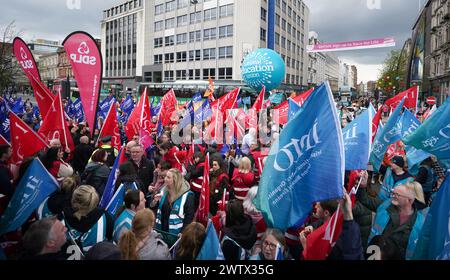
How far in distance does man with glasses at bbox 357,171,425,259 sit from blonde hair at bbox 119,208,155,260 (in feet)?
7.55

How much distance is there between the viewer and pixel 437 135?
15.3ft

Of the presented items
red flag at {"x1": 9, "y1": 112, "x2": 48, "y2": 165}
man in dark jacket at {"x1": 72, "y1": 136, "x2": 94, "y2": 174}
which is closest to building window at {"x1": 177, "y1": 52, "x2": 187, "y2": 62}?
man in dark jacket at {"x1": 72, "y1": 136, "x2": 94, "y2": 174}

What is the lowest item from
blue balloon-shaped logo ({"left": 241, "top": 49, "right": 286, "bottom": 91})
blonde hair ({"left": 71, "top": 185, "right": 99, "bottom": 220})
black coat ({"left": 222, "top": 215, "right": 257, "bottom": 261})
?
black coat ({"left": 222, "top": 215, "right": 257, "bottom": 261})

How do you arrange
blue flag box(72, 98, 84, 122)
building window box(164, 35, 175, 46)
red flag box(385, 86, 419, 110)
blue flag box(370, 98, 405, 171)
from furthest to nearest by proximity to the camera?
building window box(164, 35, 175, 46)
blue flag box(72, 98, 84, 122)
red flag box(385, 86, 419, 110)
blue flag box(370, 98, 405, 171)

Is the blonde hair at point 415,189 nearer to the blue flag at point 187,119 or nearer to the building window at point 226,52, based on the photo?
the blue flag at point 187,119

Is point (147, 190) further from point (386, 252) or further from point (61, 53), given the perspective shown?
point (61, 53)

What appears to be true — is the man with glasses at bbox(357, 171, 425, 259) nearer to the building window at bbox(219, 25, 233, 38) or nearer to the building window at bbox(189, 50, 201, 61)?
the building window at bbox(219, 25, 233, 38)

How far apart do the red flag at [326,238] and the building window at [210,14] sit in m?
55.2

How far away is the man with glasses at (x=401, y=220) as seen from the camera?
333cm

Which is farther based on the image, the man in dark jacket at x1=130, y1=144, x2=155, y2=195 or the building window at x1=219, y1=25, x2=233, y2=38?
the building window at x1=219, y1=25, x2=233, y2=38

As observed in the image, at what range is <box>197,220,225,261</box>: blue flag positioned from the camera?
301cm

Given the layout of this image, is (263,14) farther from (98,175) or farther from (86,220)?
(86,220)

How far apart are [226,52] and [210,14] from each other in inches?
286
